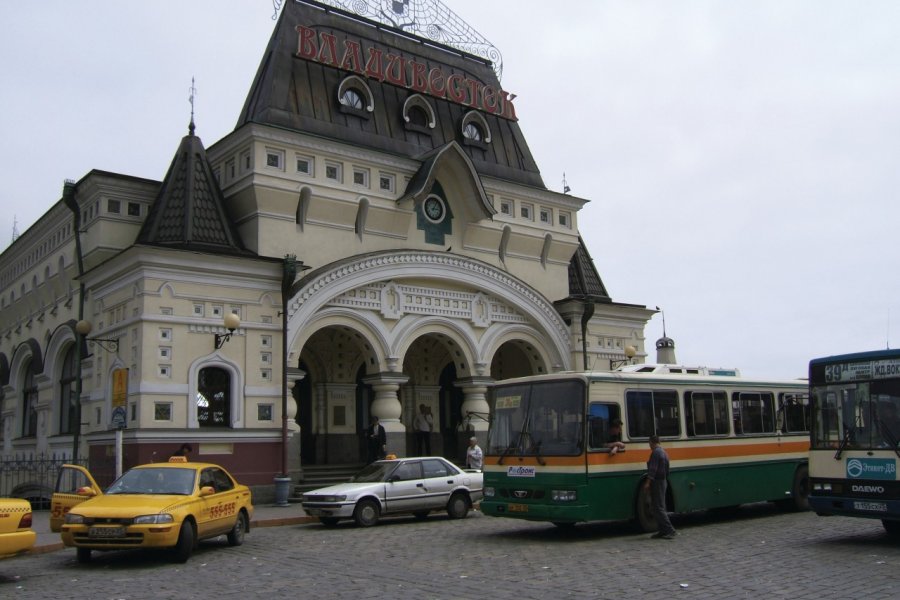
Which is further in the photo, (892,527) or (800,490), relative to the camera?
(800,490)

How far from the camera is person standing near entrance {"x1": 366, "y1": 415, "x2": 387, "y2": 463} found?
24.7m

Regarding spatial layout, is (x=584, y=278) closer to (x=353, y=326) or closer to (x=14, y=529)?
(x=353, y=326)

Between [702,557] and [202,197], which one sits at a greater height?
[202,197]

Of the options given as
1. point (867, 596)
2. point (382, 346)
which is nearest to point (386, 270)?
point (382, 346)

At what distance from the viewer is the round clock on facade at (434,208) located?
2802 centimetres

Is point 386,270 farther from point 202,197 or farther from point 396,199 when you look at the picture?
point 202,197

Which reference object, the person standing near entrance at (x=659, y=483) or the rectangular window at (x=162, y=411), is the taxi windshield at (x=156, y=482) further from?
the person standing near entrance at (x=659, y=483)

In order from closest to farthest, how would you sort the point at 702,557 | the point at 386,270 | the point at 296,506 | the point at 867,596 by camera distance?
1. the point at 867,596
2. the point at 702,557
3. the point at 296,506
4. the point at 386,270

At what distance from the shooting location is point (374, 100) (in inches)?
1123

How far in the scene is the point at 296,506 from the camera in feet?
73.8

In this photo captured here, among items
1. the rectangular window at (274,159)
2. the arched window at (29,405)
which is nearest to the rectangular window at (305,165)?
the rectangular window at (274,159)

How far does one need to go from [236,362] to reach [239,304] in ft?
4.75

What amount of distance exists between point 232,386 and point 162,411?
1835mm

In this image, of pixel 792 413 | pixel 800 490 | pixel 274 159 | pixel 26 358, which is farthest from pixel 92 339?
pixel 800 490
